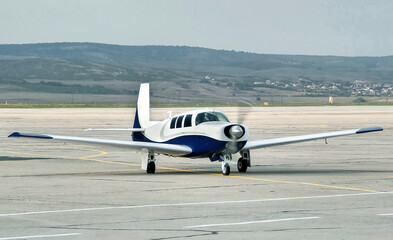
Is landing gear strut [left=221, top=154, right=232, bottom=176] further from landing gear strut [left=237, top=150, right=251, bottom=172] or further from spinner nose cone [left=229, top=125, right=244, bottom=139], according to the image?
landing gear strut [left=237, top=150, right=251, bottom=172]

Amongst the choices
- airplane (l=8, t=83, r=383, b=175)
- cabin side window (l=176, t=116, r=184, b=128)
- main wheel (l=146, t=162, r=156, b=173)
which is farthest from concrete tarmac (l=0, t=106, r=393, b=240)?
cabin side window (l=176, t=116, r=184, b=128)

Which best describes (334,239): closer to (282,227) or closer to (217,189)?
(282,227)

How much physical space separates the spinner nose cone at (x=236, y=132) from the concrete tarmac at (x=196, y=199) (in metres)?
1.26

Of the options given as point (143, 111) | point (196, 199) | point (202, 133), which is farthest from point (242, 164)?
point (196, 199)

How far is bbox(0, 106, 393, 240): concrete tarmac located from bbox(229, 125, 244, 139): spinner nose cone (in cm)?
126

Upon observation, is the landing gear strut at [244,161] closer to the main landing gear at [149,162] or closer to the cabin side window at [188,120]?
the cabin side window at [188,120]

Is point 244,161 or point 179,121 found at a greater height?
point 179,121

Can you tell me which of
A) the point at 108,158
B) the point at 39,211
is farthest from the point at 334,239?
the point at 108,158

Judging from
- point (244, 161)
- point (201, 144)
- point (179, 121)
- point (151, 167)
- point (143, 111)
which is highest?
point (143, 111)

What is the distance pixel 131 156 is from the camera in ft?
A: 121

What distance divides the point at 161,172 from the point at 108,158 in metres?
8.06

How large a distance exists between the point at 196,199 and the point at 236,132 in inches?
232

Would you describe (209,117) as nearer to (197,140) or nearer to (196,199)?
(197,140)

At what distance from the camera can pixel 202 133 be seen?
87.0ft
